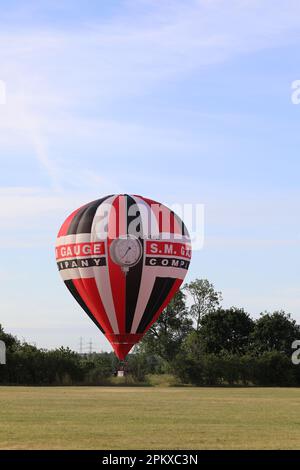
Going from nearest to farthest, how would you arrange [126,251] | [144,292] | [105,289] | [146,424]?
[146,424], [105,289], [144,292], [126,251]

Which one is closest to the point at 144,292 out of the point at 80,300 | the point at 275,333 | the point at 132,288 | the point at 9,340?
the point at 132,288

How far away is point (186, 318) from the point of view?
113m

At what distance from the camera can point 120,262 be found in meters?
62.6

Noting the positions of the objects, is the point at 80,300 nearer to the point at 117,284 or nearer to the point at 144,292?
the point at 117,284

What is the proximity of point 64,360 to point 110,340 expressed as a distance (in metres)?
9.26

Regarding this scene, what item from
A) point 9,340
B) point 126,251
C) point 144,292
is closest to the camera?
point 144,292

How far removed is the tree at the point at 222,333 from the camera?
105 meters

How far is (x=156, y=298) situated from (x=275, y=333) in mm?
40295

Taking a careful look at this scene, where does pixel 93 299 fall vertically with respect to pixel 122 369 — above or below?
above

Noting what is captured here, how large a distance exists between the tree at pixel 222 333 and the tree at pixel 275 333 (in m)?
2.29

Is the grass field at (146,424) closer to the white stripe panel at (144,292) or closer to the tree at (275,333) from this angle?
the white stripe panel at (144,292)

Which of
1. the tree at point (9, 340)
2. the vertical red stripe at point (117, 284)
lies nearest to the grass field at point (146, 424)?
the vertical red stripe at point (117, 284)

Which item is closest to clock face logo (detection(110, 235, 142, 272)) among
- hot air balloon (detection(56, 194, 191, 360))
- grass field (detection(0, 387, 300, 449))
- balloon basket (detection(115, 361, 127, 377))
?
hot air balloon (detection(56, 194, 191, 360))
